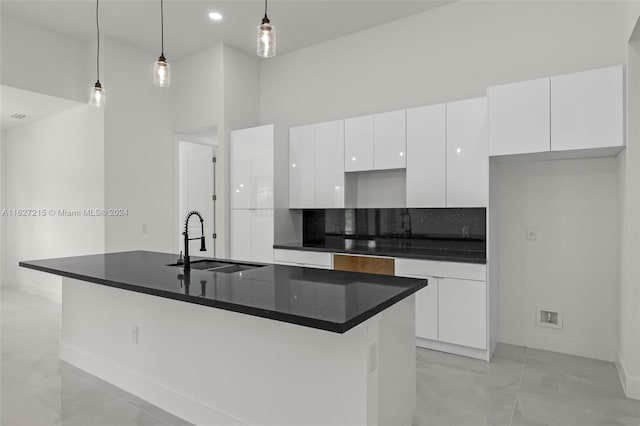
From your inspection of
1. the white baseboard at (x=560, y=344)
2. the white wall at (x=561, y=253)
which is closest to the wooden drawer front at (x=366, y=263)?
the white wall at (x=561, y=253)

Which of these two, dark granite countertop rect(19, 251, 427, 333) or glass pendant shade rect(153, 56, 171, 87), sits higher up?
glass pendant shade rect(153, 56, 171, 87)

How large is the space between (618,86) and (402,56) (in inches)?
80.5

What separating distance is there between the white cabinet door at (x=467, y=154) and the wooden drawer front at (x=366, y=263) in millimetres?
792

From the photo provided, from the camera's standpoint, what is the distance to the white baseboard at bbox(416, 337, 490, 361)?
125 inches

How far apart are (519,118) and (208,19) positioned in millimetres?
3356

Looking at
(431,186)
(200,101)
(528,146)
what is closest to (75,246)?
(200,101)

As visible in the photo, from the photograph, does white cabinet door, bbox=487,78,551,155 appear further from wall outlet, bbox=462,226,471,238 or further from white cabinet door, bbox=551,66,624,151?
wall outlet, bbox=462,226,471,238

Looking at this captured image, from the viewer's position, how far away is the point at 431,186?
354 cm

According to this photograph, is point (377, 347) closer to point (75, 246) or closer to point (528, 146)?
point (528, 146)

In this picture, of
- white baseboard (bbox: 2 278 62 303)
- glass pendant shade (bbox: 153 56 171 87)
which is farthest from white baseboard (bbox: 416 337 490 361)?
white baseboard (bbox: 2 278 62 303)

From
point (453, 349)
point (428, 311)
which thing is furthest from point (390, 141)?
point (453, 349)

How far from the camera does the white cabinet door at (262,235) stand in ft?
14.4

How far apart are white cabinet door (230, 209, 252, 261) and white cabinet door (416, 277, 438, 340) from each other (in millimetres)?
2140

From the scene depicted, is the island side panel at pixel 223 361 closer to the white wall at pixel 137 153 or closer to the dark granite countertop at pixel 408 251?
the dark granite countertop at pixel 408 251
